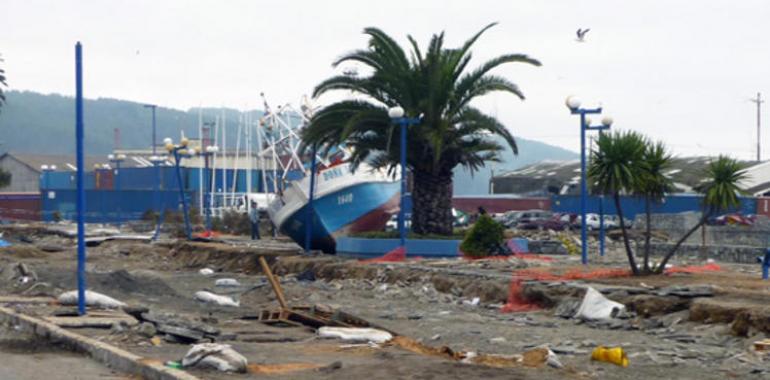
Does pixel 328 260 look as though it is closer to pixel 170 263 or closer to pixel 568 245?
pixel 568 245

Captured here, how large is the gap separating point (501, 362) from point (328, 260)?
21.6m

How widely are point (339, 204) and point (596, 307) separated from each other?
24703 millimetres

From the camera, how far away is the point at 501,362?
1409 cm

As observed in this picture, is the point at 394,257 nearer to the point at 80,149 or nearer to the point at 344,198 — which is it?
the point at 344,198

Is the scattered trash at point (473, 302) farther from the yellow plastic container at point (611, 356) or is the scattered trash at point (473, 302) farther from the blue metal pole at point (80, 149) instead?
the yellow plastic container at point (611, 356)

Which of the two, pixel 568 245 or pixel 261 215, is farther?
pixel 261 215

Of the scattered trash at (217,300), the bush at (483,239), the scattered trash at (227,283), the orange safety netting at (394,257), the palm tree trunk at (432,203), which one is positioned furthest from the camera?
the palm tree trunk at (432,203)

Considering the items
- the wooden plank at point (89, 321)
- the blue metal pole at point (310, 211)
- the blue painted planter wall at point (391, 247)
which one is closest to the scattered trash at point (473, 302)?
the wooden plank at point (89, 321)

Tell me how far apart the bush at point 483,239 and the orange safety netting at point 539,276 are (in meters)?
4.90

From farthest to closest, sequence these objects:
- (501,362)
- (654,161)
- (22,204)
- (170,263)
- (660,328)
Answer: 1. (22,204)
2. (170,263)
3. (654,161)
4. (660,328)
5. (501,362)

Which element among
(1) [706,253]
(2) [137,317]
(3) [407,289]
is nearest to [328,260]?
(3) [407,289]

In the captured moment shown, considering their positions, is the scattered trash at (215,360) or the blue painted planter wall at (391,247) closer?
the scattered trash at (215,360)

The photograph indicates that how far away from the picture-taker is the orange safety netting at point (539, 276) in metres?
23.1

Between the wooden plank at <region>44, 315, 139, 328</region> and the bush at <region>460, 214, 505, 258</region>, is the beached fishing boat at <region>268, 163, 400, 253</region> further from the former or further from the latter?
the wooden plank at <region>44, 315, 139, 328</region>
